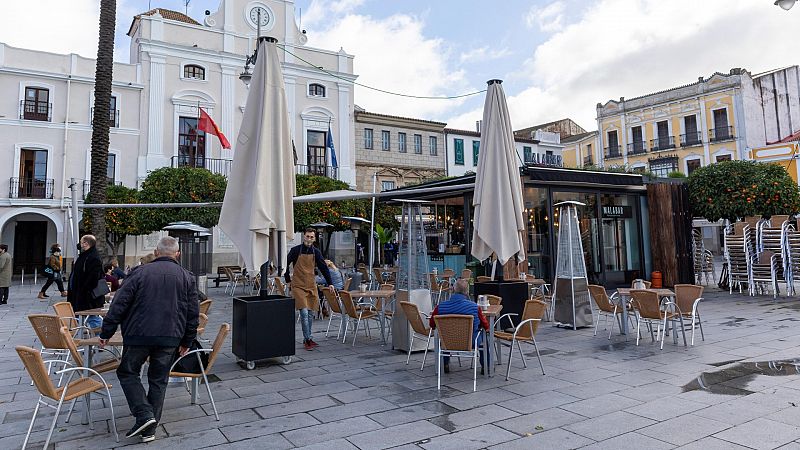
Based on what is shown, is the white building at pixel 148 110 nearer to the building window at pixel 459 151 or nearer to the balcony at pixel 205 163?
the balcony at pixel 205 163

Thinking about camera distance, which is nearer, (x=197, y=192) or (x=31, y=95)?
(x=197, y=192)

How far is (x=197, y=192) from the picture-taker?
18.7m

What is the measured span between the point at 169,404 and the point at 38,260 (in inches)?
984

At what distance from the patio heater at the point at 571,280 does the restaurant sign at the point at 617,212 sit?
5.84 meters

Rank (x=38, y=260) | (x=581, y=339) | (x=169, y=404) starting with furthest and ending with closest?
1. (x=38, y=260)
2. (x=581, y=339)
3. (x=169, y=404)

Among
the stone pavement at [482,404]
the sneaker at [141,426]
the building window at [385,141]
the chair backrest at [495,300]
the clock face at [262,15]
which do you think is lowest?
the stone pavement at [482,404]

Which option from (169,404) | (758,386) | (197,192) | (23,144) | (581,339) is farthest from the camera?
(23,144)

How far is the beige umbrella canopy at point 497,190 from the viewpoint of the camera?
6.27 metres

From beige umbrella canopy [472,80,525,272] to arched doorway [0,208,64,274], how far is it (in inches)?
925

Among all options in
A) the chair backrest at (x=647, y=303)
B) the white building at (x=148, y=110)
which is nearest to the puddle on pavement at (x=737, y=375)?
the chair backrest at (x=647, y=303)

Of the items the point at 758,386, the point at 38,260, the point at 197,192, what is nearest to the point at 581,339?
the point at 758,386

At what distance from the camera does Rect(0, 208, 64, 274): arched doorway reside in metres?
22.9

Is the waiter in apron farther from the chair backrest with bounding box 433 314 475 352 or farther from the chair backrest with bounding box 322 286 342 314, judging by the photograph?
the chair backrest with bounding box 433 314 475 352

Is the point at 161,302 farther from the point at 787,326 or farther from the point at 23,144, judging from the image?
the point at 23,144
